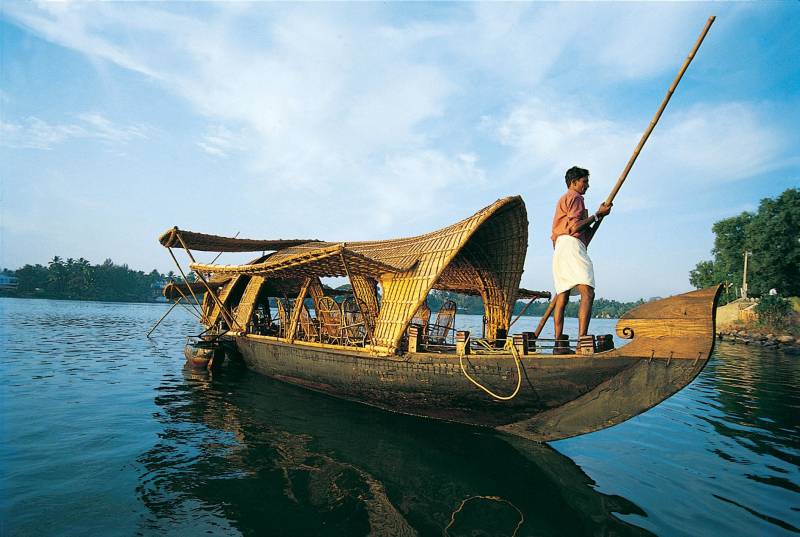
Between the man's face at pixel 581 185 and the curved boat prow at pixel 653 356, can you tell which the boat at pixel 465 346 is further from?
the man's face at pixel 581 185

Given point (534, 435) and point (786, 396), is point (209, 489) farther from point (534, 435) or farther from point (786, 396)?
point (786, 396)

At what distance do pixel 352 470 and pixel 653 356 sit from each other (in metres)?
4.39

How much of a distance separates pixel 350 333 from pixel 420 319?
2.32m

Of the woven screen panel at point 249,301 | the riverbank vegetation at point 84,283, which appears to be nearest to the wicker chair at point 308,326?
the woven screen panel at point 249,301

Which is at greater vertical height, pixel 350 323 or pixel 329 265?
pixel 329 265

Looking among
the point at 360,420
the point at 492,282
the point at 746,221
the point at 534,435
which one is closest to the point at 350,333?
the point at 360,420

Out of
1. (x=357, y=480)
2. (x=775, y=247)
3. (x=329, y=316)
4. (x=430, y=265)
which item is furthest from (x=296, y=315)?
(x=775, y=247)

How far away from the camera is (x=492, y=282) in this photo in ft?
35.2

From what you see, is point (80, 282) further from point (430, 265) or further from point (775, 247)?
point (775, 247)

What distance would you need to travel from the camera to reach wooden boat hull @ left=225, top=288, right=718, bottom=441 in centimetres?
492

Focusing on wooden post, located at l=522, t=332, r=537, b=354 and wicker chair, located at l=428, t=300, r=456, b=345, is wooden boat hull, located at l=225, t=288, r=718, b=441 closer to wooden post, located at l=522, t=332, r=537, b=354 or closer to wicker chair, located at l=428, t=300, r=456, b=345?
wooden post, located at l=522, t=332, r=537, b=354

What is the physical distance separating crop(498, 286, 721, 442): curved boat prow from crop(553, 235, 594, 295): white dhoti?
0.78 meters

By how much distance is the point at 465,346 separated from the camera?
261 inches

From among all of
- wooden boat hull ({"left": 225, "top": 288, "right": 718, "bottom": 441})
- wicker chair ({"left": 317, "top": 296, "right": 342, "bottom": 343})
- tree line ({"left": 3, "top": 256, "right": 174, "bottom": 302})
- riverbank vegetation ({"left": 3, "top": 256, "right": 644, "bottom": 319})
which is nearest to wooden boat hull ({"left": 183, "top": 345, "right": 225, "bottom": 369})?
wicker chair ({"left": 317, "top": 296, "right": 342, "bottom": 343})
